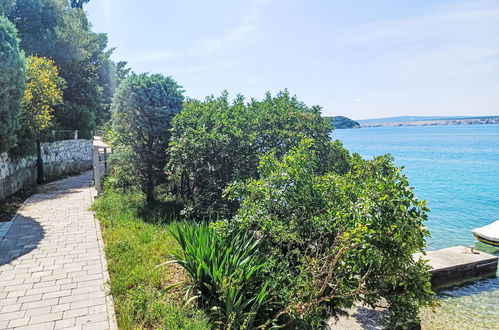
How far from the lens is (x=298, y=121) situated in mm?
9102

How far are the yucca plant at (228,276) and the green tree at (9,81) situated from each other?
763cm

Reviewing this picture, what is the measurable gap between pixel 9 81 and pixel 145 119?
377 cm

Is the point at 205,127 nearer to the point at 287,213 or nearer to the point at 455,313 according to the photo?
the point at 287,213

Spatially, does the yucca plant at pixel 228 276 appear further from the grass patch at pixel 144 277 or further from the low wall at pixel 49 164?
the low wall at pixel 49 164

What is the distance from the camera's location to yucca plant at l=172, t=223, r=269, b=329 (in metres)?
4.23

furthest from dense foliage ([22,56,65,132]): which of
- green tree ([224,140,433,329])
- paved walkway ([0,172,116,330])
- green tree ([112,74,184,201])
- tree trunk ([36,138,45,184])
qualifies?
green tree ([224,140,433,329])

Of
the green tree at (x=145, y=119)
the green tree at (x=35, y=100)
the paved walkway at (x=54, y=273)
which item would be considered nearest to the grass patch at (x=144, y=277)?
the paved walkway at (x=54, y=273)

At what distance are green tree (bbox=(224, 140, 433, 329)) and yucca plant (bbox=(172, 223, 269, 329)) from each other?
0.72ft

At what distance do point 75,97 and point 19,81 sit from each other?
13.3 metres

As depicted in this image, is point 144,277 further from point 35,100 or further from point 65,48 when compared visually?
point 65,48

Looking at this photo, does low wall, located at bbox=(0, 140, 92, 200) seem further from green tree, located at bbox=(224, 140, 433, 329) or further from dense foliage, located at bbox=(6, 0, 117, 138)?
green tree, located at bbox=(224, 140, 433, 329)

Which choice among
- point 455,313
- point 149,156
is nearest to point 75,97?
point 149,156

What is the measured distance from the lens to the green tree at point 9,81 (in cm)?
895

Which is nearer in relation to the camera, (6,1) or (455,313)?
(455,313)
